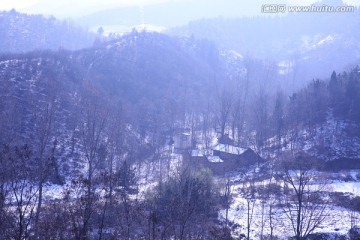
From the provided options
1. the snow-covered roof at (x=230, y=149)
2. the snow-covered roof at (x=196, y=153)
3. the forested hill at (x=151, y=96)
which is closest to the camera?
the snow-covered roof at (x=196, y=153)

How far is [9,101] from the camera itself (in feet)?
174

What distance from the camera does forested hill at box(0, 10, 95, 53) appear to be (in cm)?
11975

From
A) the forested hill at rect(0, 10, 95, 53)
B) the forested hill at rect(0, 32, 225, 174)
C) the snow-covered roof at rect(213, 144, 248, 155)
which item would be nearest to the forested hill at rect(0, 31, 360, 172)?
the forested hill at rect(0, 32, 225, 174)

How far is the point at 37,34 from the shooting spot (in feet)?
427

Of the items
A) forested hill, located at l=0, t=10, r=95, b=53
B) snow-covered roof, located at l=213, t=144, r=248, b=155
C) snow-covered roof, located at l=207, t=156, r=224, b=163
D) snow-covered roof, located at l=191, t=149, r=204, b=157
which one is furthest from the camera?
forested hill, located at l=0, t=10, r=95, b=53

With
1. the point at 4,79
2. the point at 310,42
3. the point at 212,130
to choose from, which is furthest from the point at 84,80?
the point at 310,42

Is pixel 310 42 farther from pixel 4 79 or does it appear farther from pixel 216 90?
pixel 4 79

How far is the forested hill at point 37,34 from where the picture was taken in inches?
4715

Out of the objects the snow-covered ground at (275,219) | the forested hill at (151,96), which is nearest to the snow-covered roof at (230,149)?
the forested hill at (151,96)

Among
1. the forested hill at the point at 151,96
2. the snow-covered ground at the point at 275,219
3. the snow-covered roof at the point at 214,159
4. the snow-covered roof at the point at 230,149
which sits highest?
the forested hill at the point at 151,96

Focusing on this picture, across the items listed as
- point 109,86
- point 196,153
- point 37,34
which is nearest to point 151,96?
point 109,86

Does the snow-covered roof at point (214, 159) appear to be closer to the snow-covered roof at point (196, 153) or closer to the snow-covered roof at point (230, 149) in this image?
the snow-covered roof at point (196, 153)

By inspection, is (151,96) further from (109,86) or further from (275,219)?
(275,219)

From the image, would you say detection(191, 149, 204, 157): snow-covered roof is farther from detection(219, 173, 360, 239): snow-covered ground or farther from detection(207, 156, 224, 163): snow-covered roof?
detection(219, 173, 360, 239): snow-covered ground
